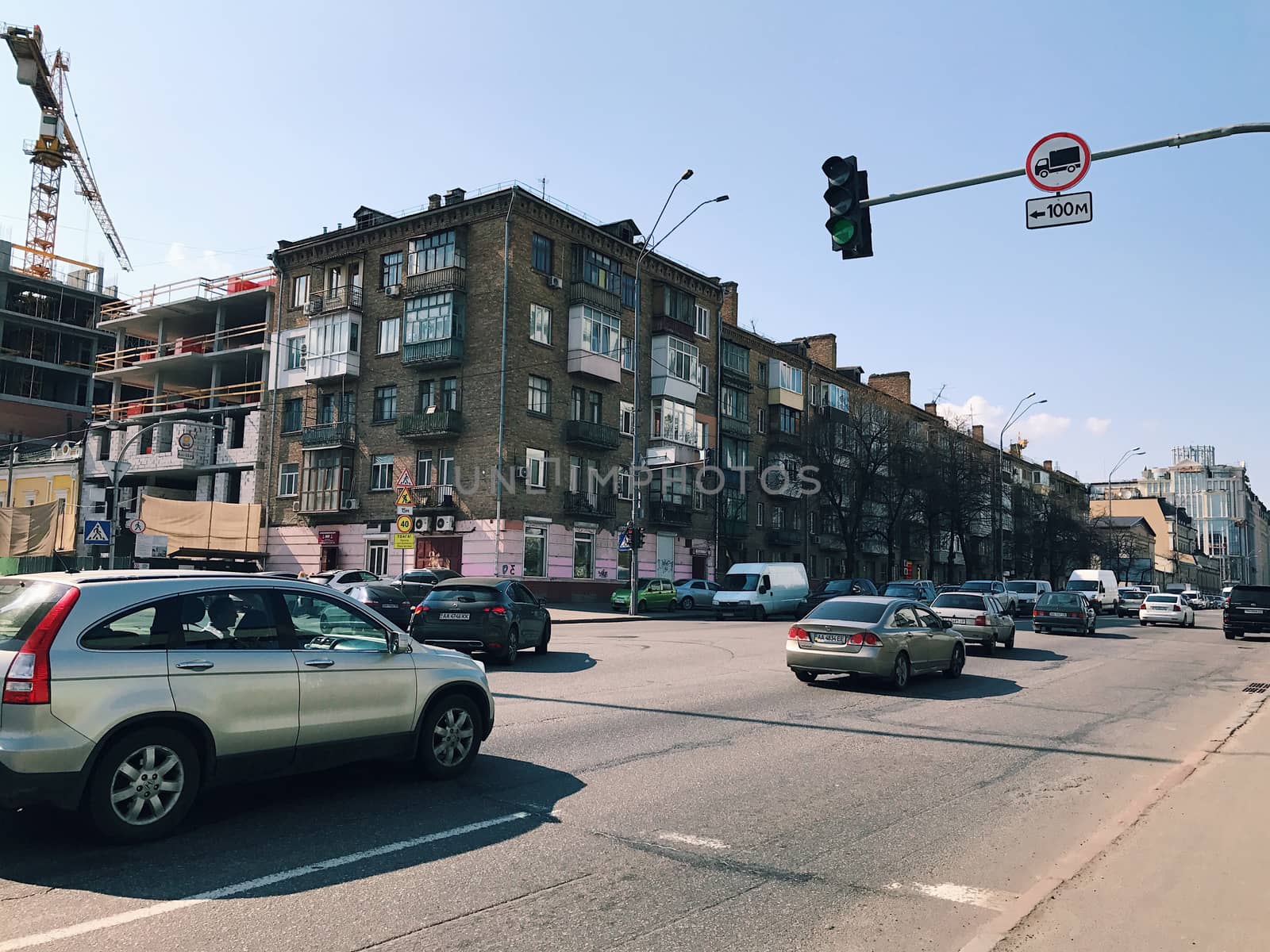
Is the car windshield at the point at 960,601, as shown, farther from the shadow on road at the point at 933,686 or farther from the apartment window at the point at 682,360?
the apartment window at the point at 682,360

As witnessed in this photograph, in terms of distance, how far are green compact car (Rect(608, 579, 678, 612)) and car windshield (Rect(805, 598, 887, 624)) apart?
23.6 meters

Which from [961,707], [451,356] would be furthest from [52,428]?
[961,707]

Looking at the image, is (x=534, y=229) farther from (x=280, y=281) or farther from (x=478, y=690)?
(x=478, y=690)

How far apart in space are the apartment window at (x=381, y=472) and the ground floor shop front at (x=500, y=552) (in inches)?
72.0

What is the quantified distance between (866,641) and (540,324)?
30817 mm

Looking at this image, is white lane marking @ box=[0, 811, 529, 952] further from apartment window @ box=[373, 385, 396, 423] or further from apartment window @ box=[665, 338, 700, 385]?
apartment window @ box=[665, 338, 700, 385]

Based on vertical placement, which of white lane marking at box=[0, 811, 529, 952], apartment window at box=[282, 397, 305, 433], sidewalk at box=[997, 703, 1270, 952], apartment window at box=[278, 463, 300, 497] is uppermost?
apartment window at box=[282, 397, 305, 433]

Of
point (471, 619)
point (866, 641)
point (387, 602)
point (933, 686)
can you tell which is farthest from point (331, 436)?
point (866, 641)

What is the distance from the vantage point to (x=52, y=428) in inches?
2995

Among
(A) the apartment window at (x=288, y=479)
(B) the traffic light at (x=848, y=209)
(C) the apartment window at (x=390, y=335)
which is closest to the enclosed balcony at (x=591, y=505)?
(C) the apartment window at (x=390, y=335)

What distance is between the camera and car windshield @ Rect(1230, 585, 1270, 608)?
31484 mm

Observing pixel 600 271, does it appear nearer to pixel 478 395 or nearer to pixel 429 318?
pixel 429 318

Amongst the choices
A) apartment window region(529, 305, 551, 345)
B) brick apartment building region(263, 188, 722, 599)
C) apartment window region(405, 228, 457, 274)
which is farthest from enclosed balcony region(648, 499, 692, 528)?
apartment window region(405, 228, 457, 274)

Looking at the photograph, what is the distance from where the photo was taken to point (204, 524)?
45438 mm
